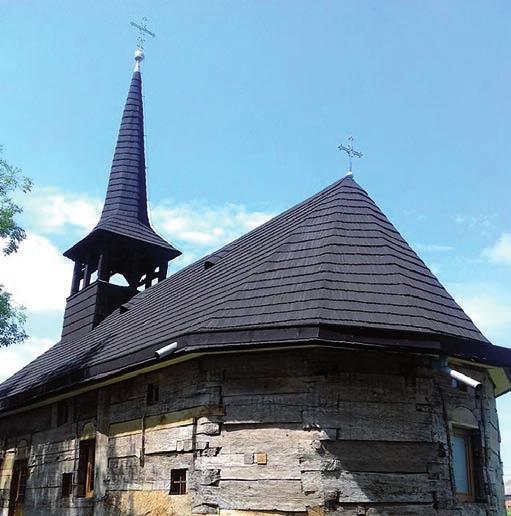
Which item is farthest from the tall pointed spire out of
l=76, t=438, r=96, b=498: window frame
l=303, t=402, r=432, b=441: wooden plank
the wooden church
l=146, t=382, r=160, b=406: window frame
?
l=303, t=402, r=432, b=441: wooden plank

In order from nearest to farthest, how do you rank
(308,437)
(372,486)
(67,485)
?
(372,486) → (308,437) → (67,485)

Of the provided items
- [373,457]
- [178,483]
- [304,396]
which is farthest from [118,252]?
[373,457]

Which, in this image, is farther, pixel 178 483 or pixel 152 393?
pixel 152 393

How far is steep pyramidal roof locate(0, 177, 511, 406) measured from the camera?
295 inches

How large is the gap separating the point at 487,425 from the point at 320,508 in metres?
2.83

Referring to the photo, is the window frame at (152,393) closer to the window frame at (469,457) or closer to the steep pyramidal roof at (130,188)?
the window frame at (469,457)

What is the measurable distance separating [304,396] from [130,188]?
12198 millimetres

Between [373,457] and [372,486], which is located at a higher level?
[373,457]

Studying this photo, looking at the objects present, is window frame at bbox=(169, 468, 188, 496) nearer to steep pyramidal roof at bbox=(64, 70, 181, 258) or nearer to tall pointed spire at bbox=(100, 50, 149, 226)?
steep pyramidal roof at bbox=(64, 70, 181, 258)

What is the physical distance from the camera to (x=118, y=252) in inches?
656

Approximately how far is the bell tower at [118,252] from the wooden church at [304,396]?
5.30 metres

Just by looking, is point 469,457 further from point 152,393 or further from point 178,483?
point 152,393

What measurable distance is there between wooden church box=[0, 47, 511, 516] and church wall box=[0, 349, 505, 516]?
0.05 feet

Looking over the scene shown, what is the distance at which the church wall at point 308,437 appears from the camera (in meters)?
7.11
